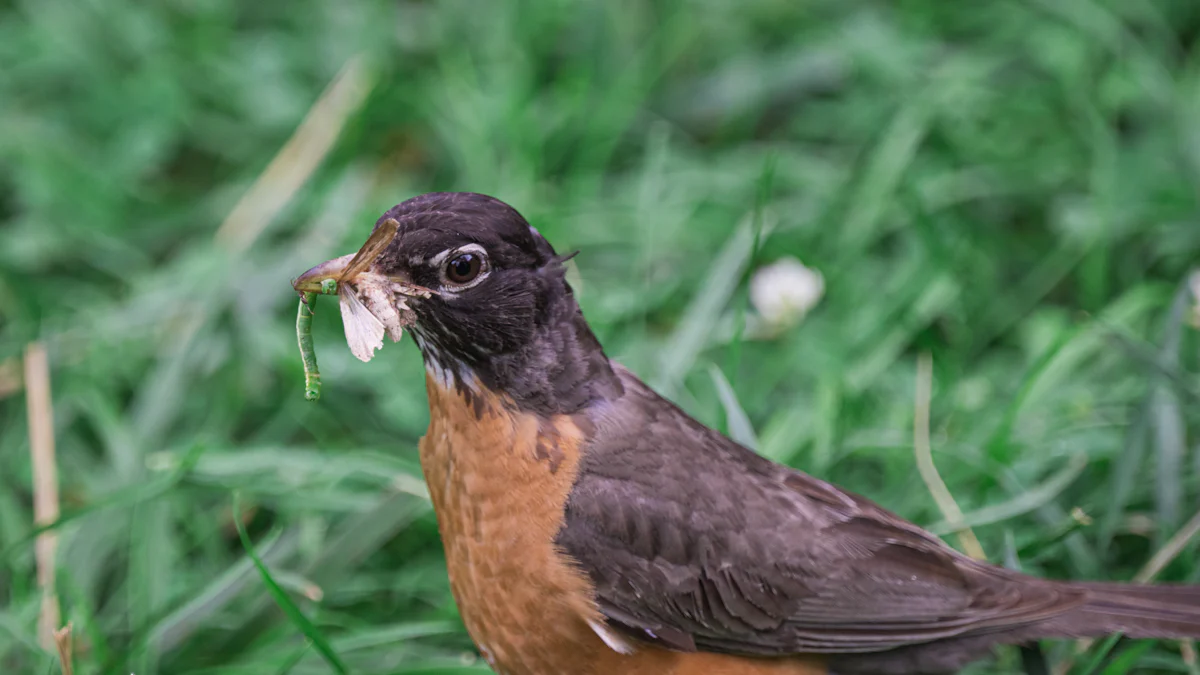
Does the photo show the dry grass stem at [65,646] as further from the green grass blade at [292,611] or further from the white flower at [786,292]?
the white flower at [786,292]

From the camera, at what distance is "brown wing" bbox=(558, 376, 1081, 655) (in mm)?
3035

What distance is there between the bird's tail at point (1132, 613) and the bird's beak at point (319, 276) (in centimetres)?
197

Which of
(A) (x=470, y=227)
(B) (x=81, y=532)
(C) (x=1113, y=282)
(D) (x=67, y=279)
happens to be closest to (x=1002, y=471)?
(C) (x=1113, y=282)

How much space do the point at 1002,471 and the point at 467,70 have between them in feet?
10.4

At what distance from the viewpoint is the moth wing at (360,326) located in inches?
110

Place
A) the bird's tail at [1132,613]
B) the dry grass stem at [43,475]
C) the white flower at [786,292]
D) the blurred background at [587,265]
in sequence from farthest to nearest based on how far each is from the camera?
the white flower at [786,292]
the blurred background at [587,265]
the dry grass stem at [43,475]
the bird's tail at [1132,613]

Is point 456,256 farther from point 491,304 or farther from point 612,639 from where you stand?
point 612,639

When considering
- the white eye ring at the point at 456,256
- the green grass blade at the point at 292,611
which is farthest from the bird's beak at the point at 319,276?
the green grass blade at the point at 292,611

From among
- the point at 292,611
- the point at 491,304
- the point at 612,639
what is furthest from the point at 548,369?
the point at 292,611

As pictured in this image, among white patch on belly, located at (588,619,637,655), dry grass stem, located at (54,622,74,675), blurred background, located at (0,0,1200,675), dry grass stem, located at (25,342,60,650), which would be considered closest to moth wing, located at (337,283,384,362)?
white patch on belly, located at (588,619,637,655)

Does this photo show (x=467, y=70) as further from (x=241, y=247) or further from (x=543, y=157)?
(x=241, y=247)

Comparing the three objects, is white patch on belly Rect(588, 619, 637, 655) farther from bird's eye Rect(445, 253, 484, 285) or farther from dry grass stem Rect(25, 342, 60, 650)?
dry grass stem Rect(25, 342, 60, 650)

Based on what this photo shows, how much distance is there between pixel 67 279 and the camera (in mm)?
5258

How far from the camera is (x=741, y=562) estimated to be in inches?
122
